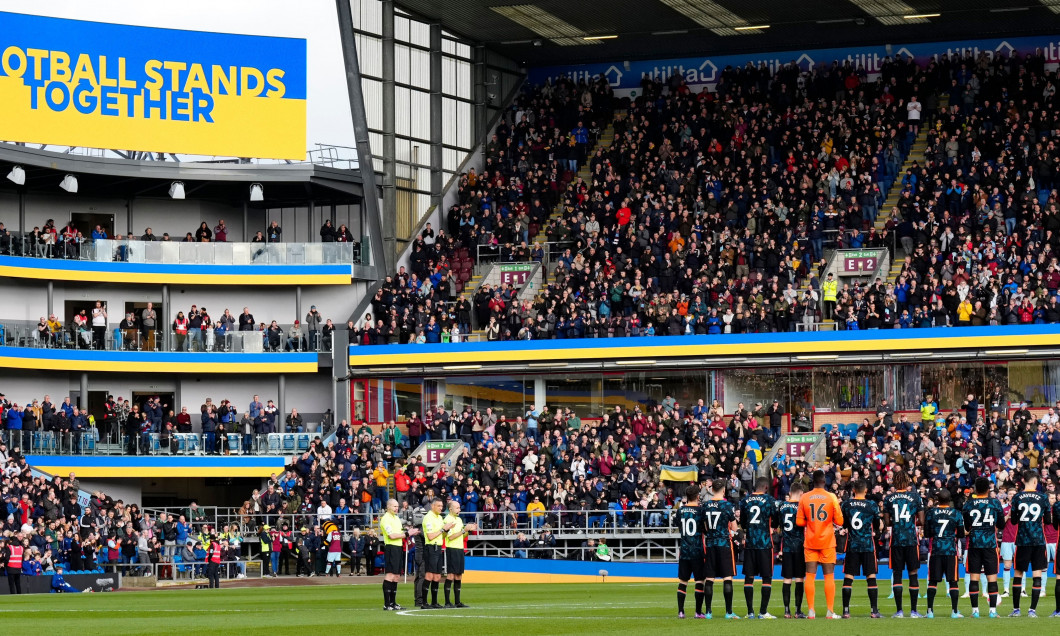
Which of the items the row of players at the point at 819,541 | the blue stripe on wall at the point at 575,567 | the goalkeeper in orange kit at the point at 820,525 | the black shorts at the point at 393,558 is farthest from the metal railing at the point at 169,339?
the goalkeeper in orange kit at the point at 820,525

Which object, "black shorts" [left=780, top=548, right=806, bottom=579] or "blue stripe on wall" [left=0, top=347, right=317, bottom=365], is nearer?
"black shorts" [left=780, top=548, right=806, bottom=579]

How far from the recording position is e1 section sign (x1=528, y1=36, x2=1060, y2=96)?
53.2 meters

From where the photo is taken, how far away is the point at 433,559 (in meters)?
22.4

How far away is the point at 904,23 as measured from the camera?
53.0 metres

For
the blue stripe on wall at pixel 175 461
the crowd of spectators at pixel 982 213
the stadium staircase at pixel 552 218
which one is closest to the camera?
the crowd of spectators at pixel 982 213

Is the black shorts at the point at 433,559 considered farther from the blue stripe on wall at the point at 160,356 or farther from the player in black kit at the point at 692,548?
the blue stripe on wall at the point at 160,356

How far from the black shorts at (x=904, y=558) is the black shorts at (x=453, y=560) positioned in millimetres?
6106

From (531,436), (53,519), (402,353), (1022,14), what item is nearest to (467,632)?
(53,519)

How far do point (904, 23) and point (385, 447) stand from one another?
2261 centimetres

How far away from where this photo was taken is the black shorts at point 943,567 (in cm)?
2003

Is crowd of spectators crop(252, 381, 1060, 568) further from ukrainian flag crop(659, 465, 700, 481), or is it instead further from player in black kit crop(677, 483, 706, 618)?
player in black kit crop(677, 483, 706, 618)

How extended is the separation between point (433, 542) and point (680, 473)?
1821 cm

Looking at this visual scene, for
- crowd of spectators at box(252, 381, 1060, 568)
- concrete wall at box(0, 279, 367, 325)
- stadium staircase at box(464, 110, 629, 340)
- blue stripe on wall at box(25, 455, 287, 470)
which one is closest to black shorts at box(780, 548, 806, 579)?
crowd of spectators at box(252, 381, 1060, 568)

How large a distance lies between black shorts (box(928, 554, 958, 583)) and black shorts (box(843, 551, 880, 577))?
751mm
